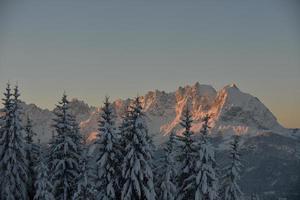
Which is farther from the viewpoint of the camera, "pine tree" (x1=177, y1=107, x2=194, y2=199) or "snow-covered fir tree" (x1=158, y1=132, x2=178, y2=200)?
"snow-covered fir tree" (x1=158, y1=132, x2=178, y2=200)

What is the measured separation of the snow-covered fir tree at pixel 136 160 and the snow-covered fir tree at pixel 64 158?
543 cm

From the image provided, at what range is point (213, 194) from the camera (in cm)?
4322

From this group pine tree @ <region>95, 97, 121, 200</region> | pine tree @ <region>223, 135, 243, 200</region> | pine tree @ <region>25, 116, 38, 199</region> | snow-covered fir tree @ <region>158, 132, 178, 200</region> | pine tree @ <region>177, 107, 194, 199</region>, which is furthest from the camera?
pine tree @ <region>25, 116, 38, 199</region>

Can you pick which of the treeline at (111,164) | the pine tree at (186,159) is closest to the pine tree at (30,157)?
the treeline at (111,164)

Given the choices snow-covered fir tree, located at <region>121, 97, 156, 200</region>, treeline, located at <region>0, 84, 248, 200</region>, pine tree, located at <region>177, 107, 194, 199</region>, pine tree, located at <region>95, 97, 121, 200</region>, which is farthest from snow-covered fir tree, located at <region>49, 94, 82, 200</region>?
pine tree, located at <region>177, 107, 194, 199</region>

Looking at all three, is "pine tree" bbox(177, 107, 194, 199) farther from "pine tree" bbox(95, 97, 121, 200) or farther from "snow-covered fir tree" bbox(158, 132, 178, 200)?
"pine tree" bbox(95, 97, 121, 200)

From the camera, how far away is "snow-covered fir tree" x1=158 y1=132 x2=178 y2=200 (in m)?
46.9

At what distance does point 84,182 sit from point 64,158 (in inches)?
158

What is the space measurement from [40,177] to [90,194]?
18.3 feet

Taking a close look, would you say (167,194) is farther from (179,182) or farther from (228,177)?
(228,177)

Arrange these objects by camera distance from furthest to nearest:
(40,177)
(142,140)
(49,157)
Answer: (49,157)
(40,177)
(142,140)

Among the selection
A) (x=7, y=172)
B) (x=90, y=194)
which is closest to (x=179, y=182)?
(x=90, y=194)

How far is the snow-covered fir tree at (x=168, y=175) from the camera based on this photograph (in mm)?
46875

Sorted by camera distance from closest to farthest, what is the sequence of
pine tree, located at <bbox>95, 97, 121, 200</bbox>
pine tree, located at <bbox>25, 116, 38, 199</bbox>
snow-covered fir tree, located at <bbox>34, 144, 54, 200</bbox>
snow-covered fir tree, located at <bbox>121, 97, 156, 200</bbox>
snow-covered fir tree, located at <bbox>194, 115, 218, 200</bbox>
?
pine tree, located at <bbox>95, 97, 121, 200</bbox> → snow-covered fir tree, located at <bbox>121, 97, 156, 200</bbox> → snow-covered fir tree, located at <bbox>194, 115, 218, 200</bbox> → snow-covered fir tree, located at <bbox>34, 144, 54, 200</bbox> → pine tree, located at <bbox>25, 116, 38, 199</bbox>
